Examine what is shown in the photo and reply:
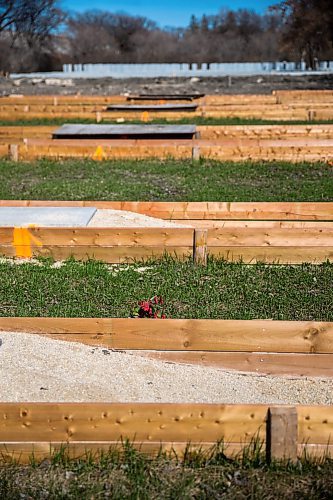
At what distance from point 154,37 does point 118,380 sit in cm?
8340

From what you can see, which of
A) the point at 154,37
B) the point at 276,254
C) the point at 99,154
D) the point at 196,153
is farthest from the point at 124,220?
the point at 154,37

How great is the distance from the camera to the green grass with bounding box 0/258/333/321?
22.9 feet

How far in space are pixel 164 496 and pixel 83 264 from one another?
4322mm

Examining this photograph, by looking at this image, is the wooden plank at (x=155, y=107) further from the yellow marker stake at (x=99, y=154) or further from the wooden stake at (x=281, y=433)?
the wooden stake at (x=281, y=433)

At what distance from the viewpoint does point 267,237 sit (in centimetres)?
822

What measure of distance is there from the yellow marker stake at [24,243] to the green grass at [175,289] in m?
0.22

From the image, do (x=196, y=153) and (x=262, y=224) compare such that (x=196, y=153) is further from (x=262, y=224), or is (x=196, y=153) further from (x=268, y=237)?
(x=268, y=237)

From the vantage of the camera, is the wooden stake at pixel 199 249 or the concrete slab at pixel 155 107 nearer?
the wooden stake at pixel 199 249

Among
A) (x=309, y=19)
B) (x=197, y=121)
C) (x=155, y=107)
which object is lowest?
(x=197, y=121)

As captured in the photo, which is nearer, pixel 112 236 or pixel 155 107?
pixel 112 236

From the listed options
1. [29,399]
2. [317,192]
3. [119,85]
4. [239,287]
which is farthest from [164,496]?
[119,85]

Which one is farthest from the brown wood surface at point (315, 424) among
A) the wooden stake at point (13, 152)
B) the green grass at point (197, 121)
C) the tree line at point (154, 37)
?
the tree line at point (154, 37)

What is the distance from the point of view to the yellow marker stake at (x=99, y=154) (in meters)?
15.4

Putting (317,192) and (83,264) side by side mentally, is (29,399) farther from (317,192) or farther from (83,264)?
(317,192)
